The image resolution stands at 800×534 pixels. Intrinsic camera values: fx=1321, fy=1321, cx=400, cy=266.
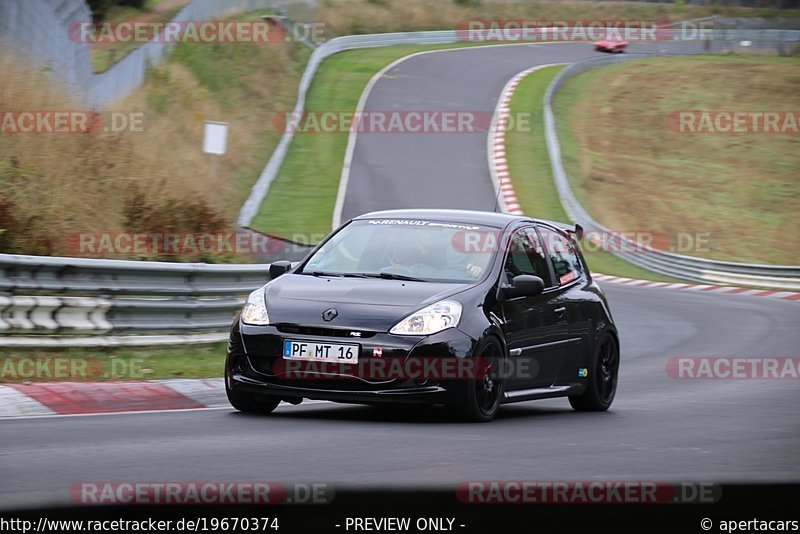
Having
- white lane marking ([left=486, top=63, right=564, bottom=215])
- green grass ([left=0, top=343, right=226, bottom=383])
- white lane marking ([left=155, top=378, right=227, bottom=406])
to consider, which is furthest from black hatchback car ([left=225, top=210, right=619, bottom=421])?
white lane marking ([left=486, top=63, right=564, bottom=215])

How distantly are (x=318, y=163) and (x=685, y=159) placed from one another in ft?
43.9

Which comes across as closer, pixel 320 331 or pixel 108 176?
pixel 320 331

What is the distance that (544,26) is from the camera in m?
72.3

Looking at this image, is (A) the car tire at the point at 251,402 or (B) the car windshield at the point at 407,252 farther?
(B) the car windshield at the point at 407,252

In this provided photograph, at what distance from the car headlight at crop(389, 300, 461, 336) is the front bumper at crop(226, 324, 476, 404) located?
43mm

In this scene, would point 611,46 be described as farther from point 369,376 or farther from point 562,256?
point 369,376

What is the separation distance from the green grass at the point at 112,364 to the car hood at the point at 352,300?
2411 mm

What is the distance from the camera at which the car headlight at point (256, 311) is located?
9062 mm

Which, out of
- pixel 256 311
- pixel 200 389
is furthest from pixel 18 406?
pixel 200 389

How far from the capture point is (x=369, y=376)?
344 inches

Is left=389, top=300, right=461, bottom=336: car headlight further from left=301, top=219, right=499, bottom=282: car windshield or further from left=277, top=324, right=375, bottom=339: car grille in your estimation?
left=301, top=219, right=499, bottom=282: car windshield

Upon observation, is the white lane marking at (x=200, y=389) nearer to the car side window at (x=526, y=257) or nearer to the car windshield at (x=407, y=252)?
the car windshield at (x=407, y=252)

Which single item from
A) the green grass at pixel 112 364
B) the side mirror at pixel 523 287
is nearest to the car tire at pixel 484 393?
the side mirror at pixel 523 287

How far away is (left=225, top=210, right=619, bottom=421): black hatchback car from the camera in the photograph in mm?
8742
